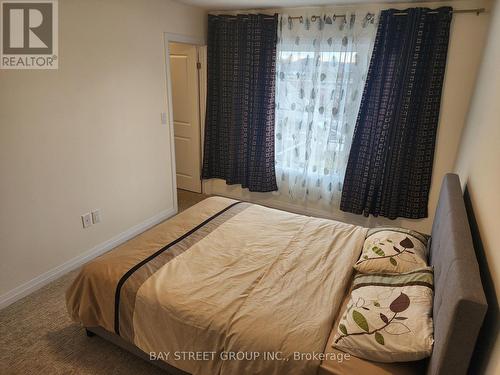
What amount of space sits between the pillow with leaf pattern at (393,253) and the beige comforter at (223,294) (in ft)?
0.39

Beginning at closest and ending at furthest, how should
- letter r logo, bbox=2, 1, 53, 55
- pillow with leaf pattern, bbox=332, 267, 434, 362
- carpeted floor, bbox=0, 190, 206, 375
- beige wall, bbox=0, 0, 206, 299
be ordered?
pillow with leaf pattern, bbox=332, 267, 434, 362 < carpeted floor, bbox=0, 190, 206, 375 < letter r logo, bbox=2, 1, 53, 55 < beige wall, bbox=0, 0, 206, 299

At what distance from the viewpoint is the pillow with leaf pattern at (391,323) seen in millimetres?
1197

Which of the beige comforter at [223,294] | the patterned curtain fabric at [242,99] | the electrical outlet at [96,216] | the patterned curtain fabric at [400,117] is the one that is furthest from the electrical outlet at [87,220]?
the patterned curtain fabric at [400,117]

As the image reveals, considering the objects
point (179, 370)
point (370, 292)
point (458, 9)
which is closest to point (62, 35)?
point (179, 370)

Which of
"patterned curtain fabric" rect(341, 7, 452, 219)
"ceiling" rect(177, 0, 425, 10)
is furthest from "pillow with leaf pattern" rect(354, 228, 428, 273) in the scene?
"ceiling" rect(177, 0, 425, 10)

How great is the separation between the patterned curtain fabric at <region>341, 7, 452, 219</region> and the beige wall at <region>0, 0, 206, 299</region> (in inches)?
80.9

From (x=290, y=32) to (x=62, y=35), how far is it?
6.87 ft

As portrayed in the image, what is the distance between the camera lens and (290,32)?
10.6 feet

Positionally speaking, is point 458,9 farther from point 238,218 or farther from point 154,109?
point 154,109

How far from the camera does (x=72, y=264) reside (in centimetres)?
263

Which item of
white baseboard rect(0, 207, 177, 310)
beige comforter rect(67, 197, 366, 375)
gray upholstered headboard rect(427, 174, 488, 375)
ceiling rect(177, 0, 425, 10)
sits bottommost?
white baseboard rect(0, 207, 177, 310)

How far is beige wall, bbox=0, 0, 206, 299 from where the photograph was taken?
6.99ft

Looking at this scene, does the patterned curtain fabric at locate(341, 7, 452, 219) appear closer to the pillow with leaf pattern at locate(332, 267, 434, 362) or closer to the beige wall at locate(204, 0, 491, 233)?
the beige wall at locate(204, 0, 491, 233)

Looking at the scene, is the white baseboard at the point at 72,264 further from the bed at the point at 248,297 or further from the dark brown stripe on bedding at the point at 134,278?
the dark brown stripe on bedding at the point at 134,278
